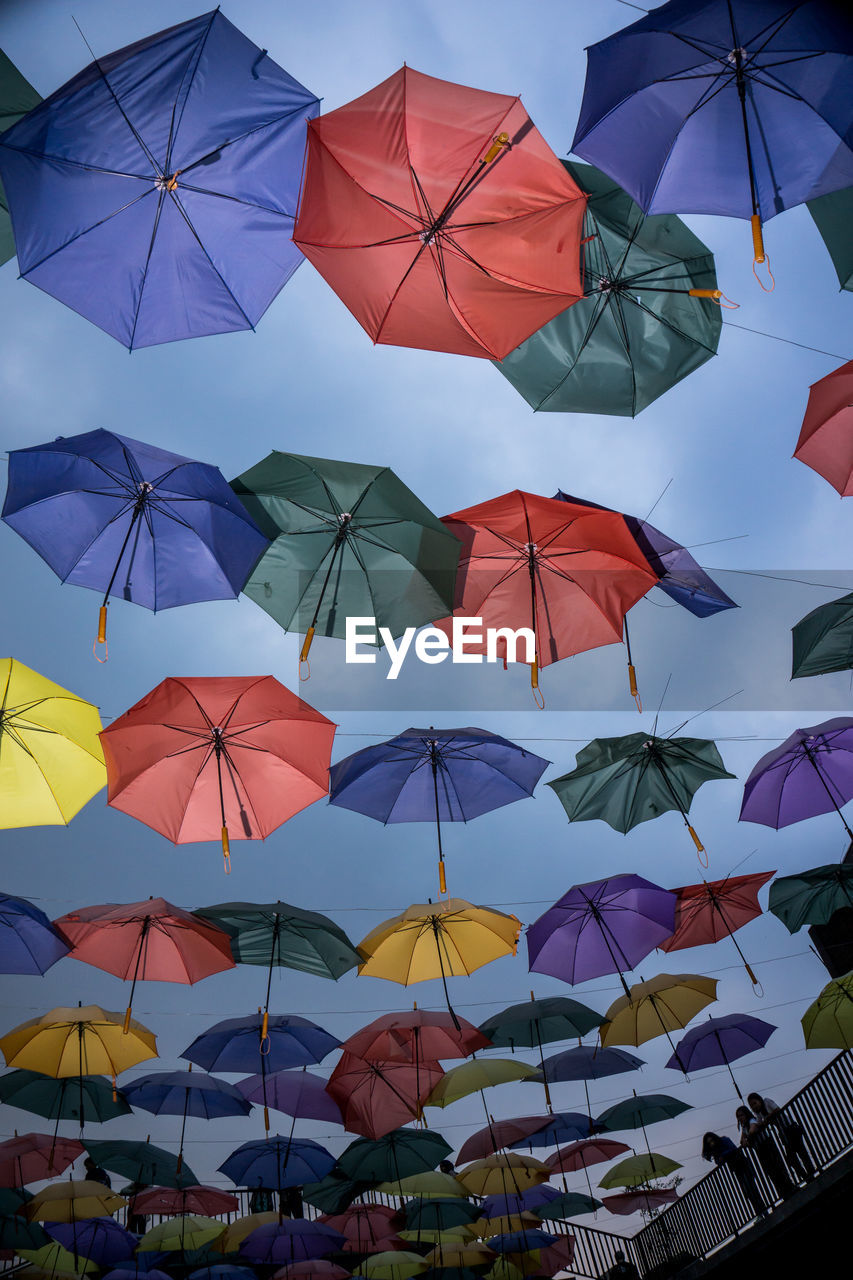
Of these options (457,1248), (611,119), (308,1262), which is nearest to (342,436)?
(611,119)

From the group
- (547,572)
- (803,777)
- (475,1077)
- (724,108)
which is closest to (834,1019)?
(803,777)

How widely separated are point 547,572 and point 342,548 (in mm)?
1942

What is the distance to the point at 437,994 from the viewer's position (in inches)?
867

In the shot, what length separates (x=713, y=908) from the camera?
Answer: 11.6m

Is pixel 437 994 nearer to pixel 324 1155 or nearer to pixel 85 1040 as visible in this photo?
pixel 324 1155

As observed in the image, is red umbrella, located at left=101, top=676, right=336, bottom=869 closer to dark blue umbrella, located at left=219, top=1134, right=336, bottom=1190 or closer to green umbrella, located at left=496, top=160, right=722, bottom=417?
green umbrella, located at left=496, top=160, right=722, bottom=417

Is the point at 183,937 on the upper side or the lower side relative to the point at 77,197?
lower

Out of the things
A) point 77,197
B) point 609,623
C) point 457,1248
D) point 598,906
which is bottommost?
point 457,1248

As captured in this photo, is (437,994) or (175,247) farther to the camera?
(437,994)

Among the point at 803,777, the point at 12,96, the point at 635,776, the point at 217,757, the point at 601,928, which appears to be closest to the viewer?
the point at 12,96

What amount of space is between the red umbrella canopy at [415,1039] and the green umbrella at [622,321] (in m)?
7.76

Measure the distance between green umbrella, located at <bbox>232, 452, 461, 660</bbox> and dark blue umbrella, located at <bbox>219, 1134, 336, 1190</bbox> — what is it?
362 inches

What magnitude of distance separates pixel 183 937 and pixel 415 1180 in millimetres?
5599

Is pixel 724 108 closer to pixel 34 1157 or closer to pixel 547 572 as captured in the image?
pixel 547 572
